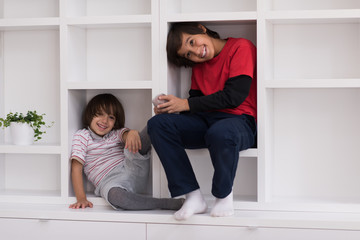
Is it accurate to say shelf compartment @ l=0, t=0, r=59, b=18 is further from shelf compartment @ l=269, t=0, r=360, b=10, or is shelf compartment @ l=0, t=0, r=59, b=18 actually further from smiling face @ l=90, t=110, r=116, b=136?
shelf compartment @ l=269, t=0, r=360, b=10

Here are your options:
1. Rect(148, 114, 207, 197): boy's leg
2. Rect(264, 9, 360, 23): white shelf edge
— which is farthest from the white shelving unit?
Rect(148, 114, 207, 197): boy's leg

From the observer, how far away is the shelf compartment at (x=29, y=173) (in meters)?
2.28

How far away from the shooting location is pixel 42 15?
226cm

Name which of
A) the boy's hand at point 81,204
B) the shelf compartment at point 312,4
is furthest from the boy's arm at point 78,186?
the shelf compartment at point 312,4

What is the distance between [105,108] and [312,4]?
924mm

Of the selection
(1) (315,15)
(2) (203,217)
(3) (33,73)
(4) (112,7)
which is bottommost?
(2) (203,217)

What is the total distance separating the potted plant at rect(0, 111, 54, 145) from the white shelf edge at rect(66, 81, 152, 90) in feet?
0.70

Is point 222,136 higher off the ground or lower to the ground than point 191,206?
higher

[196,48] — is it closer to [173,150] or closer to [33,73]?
[173,150]

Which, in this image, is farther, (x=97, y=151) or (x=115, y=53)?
(x=115, y=53)

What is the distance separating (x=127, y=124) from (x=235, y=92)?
0.56m

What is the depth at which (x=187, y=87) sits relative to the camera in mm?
2182

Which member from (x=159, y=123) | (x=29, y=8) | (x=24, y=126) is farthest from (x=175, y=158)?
(x=29, y=8)

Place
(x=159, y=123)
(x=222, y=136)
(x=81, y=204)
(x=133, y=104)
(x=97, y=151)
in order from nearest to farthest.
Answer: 1. (x=222, y=136)
2. (x=159, y=123)
3. (x=81, y=204)
4. (x=97, y=151)
5. (x=133, y=104)
